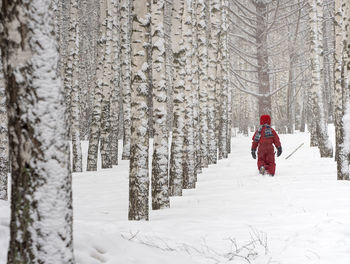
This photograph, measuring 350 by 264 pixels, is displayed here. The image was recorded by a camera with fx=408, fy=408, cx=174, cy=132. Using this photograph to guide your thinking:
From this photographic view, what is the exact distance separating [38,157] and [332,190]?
239 inches

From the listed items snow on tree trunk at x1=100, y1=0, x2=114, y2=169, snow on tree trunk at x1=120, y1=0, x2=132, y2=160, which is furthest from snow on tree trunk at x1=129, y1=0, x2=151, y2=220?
snow on tree trunk at x1=120, y1=0, x2=132, y2=160

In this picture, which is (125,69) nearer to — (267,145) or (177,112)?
(267,145)

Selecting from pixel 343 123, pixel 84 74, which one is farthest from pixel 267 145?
A: pixel 84 74

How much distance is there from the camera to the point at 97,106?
44.8 ft

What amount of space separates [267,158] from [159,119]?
4.18 metres

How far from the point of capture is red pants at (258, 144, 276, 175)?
9.97 metres

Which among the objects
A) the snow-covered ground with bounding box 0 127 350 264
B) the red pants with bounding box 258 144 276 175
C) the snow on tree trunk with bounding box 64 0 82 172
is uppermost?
the snow on tree trunk with bounding box 64 0 82 172

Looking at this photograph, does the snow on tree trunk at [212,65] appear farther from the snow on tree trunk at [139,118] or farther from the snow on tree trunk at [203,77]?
the snow on tree trunk at [139,118]

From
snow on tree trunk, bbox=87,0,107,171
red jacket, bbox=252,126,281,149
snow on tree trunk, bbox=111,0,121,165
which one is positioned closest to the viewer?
red jacket, bbox=252,126,281,149

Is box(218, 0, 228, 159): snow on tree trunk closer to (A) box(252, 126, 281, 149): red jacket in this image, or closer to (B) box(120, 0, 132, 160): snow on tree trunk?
(B) box(120, 0, 132, 160): snow on tree trunk

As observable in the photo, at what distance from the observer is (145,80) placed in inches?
234

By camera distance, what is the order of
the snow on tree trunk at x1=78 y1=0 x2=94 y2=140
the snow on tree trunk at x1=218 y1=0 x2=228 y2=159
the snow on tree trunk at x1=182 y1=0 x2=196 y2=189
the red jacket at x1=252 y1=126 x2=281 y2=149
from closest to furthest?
the snow on tree trunk at x1=182 y1=0 x2=196 y2=189
the red jacket at x1=252 y1=126 x2=281 y2=149
the snow on tree trunk at x1=218 y1=0 x2=228 y2=159
the snow on tree trunk at x1=78 y1=0 x2=94 y2=140

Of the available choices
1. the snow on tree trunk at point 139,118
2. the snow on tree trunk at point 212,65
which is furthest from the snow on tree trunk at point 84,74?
the snow on tree trunk at point 139,118

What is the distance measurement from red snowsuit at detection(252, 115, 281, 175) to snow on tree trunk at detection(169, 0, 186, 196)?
2.61 m
